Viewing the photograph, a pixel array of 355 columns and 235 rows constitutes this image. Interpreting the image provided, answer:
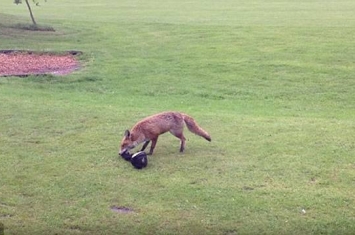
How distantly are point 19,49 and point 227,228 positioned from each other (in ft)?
56.1

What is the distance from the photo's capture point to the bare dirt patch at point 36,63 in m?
19.1

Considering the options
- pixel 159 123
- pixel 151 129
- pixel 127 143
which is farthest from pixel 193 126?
pixel 127 143

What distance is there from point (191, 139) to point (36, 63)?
10540mm

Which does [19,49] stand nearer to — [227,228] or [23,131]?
[23,131]

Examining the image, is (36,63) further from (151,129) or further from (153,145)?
(151,129)

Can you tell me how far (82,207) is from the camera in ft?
26.5

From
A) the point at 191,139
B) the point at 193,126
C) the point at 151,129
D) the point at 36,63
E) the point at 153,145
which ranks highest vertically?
the point at 151,129

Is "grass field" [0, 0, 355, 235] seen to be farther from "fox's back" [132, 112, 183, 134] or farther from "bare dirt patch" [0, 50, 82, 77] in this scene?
"bare dirt patch" [0, 50, 82, 77]

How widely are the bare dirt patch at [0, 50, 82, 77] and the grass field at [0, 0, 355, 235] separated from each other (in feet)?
2.09

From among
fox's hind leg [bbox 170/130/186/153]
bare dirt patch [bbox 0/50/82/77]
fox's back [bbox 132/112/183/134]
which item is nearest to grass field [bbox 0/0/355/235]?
fox's hind leg [bbox 170/130/186/153]

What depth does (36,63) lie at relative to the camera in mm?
20531

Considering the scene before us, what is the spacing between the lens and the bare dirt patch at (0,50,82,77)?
19.1 meters

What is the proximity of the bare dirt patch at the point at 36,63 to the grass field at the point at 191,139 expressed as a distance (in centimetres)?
64

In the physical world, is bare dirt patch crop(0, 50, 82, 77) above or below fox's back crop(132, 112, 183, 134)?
below
